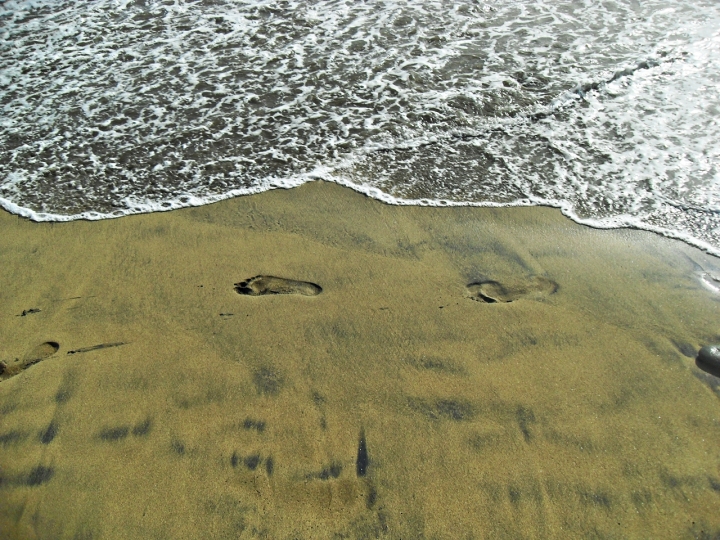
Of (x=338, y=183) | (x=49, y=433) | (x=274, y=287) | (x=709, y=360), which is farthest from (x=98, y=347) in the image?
(x=709, y=360)

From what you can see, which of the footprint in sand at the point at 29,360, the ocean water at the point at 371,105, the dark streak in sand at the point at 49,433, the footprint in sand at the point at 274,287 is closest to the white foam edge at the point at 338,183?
the ocean water at the point at 371,105

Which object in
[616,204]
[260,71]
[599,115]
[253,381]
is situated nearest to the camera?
[253,381]

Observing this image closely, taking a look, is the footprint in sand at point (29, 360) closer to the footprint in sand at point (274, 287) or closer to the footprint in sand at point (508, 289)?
the footprint in sand at point (274, 287)

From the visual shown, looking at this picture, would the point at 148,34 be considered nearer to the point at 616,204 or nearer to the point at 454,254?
the point at 454,254

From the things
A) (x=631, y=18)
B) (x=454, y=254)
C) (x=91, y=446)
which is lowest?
(x=91, y=446)

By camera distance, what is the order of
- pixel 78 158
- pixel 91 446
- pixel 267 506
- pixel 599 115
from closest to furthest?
pixel 267 506, pixel 91 446, pixel 78 158, pixel 599 115

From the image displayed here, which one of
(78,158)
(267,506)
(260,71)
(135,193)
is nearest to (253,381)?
(267,506)
